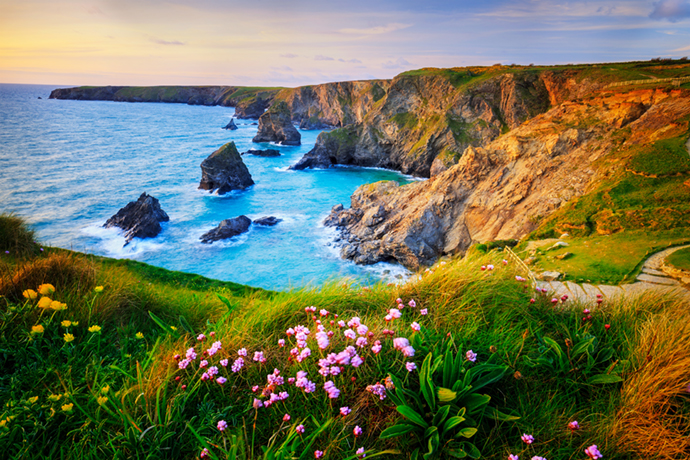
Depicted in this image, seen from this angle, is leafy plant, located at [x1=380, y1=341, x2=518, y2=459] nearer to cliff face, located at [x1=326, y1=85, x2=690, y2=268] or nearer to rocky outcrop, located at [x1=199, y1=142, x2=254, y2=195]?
cliff face, located at [x1=326, y1=85, x2=690, y2=268]

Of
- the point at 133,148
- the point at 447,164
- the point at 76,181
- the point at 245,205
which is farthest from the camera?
the point at 133,148

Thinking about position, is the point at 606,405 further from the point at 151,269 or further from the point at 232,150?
the point at 232,150

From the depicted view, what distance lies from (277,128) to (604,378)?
269 feet

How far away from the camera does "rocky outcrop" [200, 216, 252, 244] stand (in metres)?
27.9

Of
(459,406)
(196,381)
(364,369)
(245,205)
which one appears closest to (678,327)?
(459,406)

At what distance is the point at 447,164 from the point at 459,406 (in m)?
49.0

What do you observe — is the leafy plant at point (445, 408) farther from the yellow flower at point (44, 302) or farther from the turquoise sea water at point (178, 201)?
the yellow flower at point (44, 302)

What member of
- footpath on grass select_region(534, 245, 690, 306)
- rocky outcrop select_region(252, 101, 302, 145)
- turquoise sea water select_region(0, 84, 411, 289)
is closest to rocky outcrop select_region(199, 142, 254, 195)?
turquoise sea water select_region(0, 84, 411, 289)

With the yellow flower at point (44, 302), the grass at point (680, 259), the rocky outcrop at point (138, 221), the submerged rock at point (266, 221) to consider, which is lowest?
the submerged rock at point (266, 221)

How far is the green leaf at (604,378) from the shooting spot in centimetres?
267

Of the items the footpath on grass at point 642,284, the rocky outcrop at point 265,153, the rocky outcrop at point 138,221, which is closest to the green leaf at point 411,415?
the footpath on grass at point 642,284

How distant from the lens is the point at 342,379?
2654 millimetres

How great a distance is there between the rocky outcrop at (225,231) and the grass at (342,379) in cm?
2505

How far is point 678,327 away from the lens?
3.06 meters
